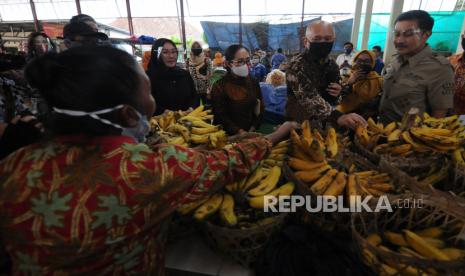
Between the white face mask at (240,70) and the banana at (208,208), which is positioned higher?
the white face mask at (240,70)

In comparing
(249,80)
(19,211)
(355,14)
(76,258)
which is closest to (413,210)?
(76,258)

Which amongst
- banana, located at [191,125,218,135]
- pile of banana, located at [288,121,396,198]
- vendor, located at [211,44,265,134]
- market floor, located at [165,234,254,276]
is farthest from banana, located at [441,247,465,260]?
vendor, located at [211,44,265,134]

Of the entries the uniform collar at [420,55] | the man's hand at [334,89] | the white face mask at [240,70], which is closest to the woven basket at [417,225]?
the man's hand at [334,89]

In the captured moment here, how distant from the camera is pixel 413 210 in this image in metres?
1.19

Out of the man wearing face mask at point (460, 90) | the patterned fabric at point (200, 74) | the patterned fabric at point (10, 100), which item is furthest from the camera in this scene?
the patterned fabric at point (200, 74)

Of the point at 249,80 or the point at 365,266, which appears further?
the point at 249,80

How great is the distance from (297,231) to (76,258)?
0.90 meters

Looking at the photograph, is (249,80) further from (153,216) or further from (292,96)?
(153,216)

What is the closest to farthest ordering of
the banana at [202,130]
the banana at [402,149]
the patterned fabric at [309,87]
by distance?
the banana at [402,149], the banana at [202,130], the patterned fabric at [309,87]

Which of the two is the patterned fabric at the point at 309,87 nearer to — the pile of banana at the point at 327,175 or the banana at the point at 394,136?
the banana at the point at 394,136

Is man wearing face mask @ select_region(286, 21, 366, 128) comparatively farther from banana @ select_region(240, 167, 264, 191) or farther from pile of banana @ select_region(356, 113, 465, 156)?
banana @ select_region(240, 167, 264, 191)

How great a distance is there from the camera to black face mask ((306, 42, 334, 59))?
7.29 feet

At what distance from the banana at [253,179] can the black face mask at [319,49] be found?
4.38 feet

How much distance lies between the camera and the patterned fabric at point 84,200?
2.48 feet
